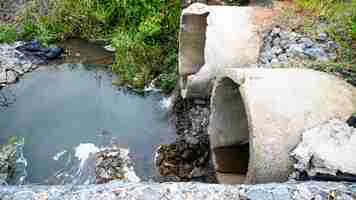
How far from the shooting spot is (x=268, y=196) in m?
2.60

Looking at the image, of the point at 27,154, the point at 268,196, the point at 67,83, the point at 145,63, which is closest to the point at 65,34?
the point at 67,83

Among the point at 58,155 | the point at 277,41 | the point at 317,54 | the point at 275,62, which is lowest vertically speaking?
the point at 58,155

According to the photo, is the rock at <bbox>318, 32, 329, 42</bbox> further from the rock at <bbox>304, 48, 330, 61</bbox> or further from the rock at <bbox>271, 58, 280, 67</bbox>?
the rock at <bbox>271, 58, 280, 67</bbox>

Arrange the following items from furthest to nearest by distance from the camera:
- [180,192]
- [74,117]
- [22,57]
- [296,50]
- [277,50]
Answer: [22,57] → [74,117] → [277,50] → [296,50] → [180,192]

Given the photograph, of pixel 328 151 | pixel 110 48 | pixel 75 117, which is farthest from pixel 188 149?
pixel 110 48

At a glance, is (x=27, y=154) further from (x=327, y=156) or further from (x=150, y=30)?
(x=327, y=156)

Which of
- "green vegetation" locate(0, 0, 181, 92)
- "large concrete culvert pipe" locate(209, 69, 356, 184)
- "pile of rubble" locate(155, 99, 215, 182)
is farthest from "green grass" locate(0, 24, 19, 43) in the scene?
"large concrete culvert pipe" locate(209, 69, 356, 184)

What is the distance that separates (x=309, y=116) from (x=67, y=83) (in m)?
4.80

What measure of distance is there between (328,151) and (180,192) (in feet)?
4.42

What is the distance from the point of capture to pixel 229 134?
16.8 feet

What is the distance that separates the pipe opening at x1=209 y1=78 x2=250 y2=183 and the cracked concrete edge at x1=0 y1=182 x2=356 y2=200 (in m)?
2.02

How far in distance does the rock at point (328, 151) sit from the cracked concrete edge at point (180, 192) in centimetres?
32

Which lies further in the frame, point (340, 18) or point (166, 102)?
point (166, 102)

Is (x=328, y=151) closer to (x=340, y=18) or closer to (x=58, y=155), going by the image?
(x=340, y=18)
